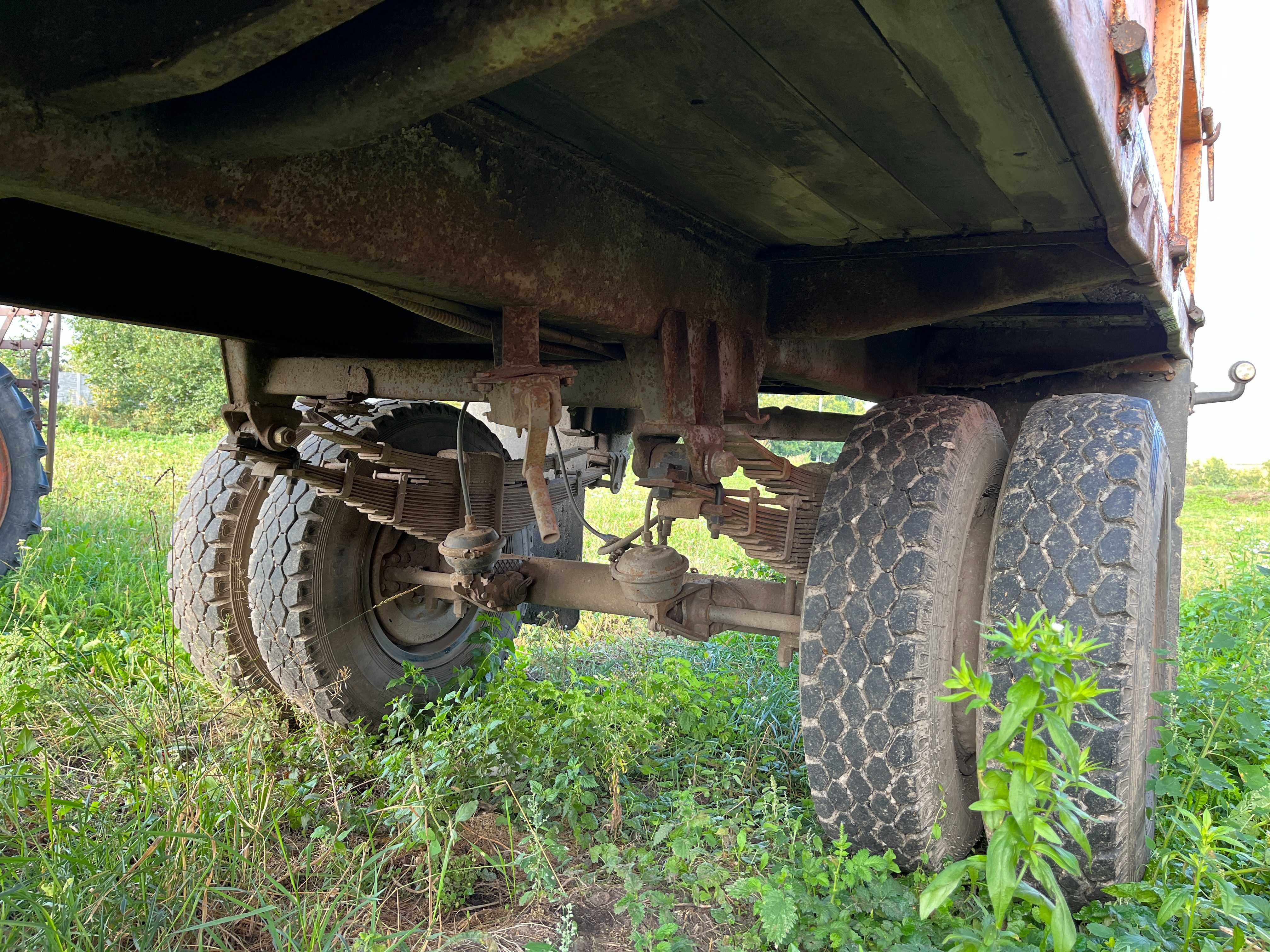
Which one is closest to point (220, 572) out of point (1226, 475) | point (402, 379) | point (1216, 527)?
point (402, 379)

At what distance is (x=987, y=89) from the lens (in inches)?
54.2

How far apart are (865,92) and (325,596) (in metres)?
2.42

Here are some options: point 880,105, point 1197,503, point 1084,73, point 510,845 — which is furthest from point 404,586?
point 1197,503

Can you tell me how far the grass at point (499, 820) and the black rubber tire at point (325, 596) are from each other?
0.52 ft

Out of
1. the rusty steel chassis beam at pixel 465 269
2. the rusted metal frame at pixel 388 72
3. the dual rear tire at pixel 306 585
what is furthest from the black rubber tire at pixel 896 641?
the dual rear tire at pixel 306 585

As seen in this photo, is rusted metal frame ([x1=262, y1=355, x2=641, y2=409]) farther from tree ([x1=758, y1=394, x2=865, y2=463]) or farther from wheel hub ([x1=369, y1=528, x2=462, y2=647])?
tree ([x1=758, y1=394, x2=865, y2=463])

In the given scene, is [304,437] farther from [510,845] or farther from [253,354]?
[510,845]

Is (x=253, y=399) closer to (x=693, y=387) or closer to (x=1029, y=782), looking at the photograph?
(x=693, y=387)

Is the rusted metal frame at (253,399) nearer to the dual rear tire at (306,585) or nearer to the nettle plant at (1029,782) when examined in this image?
the dual rear tire at (306,585)

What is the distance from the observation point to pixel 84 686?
131 inches

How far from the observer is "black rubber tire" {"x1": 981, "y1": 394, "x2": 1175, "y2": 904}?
6.49 feet

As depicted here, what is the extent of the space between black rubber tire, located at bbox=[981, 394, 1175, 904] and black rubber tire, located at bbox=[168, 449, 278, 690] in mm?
2531

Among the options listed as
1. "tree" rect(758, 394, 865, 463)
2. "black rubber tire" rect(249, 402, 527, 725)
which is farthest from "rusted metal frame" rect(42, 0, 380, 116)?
"tree" rect(758, 394, 865, 463)

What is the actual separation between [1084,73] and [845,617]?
128 cm
